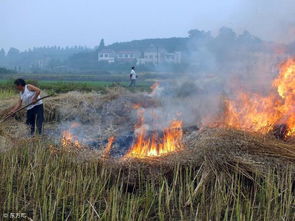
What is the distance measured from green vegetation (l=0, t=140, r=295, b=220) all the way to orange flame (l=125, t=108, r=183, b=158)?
868mm

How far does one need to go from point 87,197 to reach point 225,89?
6181 mm

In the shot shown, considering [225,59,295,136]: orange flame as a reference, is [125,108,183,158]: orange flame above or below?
below

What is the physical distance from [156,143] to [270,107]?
2.44 metres

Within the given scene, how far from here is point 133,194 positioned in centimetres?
494

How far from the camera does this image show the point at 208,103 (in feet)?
32.7

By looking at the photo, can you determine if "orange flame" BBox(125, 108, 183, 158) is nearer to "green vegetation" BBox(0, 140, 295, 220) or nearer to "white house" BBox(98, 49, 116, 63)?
"green vegetation" BBox(0, 140, 295, 220)

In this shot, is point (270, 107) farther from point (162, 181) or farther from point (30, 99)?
point (30, 99)

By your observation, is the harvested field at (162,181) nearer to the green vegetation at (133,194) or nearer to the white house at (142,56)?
A: the green vegetation at (133,194)

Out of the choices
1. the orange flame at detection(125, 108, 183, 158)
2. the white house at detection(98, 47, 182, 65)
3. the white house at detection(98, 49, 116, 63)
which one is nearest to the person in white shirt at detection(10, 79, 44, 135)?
the orange flame at detection(125, 108, 183, 158)

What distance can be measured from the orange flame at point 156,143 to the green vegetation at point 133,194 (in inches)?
34.2

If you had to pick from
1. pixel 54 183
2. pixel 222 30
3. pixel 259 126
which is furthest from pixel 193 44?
pixel 54 183

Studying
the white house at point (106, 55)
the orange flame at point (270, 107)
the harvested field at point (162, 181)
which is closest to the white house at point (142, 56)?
the white house at point (106, 55)

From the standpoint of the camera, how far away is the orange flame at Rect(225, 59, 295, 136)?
722 centimetres

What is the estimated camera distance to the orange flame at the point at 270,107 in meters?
7.22
